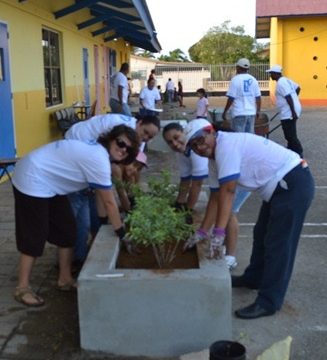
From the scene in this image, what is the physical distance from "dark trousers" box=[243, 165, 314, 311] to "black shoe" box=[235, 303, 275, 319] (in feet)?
0.10

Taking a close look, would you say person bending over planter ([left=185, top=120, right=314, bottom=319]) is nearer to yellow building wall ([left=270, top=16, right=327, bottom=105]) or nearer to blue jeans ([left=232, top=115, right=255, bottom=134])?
blue jeans ([left=232, top=115, right=255, bottom=134])

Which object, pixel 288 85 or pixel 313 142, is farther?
pixel 313 142

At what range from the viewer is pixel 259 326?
3.99 metres

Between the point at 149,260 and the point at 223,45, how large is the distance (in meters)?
64.5

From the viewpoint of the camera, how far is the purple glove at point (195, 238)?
13.6ft

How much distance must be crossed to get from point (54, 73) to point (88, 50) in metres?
4.62

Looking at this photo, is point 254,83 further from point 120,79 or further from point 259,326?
point 259,326

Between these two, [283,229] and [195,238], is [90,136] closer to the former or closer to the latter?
[195,238]

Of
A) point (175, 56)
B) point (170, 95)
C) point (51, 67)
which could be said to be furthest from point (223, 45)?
point (51, 67)

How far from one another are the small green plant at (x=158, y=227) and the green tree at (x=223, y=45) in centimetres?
5884

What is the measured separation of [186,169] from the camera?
4777mm

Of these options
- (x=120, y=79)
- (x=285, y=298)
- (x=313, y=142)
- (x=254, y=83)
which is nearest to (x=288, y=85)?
(x=254, y=83)

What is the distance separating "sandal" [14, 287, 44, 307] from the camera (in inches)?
171

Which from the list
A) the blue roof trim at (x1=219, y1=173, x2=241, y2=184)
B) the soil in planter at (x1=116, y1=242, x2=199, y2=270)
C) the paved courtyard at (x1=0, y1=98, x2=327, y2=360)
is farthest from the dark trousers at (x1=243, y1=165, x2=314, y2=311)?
the soil in planter at (x1=116, y1=242, x2=199, y2=270)
